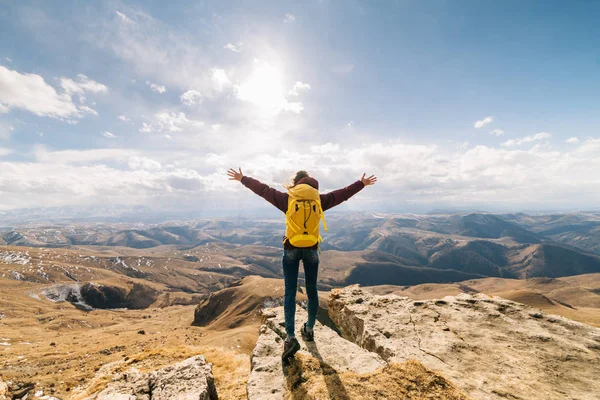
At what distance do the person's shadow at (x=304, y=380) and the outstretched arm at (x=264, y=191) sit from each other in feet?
13.5

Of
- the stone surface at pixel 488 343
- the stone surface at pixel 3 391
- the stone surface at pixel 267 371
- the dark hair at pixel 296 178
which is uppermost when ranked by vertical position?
the dark hair at pixel 296 178

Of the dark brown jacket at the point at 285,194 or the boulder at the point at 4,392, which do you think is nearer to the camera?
the dark brown jacket at the point at 285,194

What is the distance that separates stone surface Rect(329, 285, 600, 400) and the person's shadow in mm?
2368

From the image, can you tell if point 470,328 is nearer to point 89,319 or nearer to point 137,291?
point 89,319

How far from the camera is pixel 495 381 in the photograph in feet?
21.4

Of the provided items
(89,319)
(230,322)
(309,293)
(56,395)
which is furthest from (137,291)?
(309,293)

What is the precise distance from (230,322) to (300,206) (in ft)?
264

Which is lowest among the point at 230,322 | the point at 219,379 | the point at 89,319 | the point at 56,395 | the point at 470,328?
the point at 89,319

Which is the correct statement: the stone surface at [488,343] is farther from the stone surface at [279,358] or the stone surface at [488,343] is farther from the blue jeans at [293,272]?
the blue jeans at [293,272]

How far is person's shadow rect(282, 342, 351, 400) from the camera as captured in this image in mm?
5330

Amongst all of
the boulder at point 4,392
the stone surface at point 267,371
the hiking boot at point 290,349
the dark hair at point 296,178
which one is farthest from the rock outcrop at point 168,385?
the boulder at point 4,392

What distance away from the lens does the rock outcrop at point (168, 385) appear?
6.04 metres

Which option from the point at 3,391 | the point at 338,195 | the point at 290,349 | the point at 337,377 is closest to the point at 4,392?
the point at 3,391

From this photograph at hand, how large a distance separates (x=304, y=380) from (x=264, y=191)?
16.7 ft
